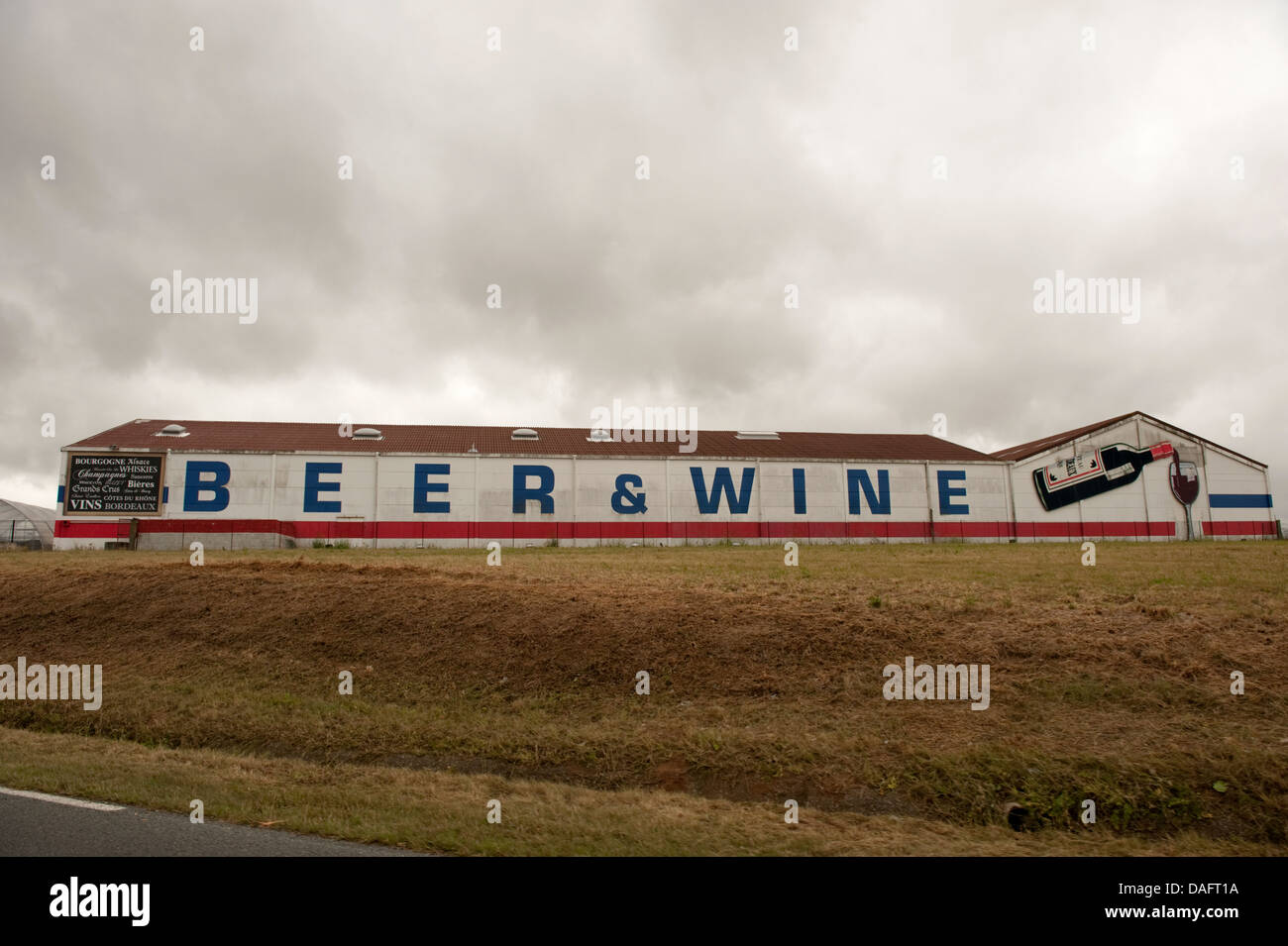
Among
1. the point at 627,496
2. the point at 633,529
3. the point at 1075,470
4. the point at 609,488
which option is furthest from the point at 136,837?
the point at 1075,470

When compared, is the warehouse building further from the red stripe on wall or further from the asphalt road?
the asphalt road

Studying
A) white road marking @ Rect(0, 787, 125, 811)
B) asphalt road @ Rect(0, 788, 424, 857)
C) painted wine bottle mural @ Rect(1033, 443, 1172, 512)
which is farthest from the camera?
painted wine bottle mural @ Rect(1033, 443, 1172, 512)

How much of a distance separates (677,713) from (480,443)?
1587 inches

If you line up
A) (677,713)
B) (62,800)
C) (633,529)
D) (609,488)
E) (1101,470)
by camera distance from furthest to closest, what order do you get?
1. (1101,470)
2. (609,488)
3. (633,529)
4. (677,713)
5. (62,800)

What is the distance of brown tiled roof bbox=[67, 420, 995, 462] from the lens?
44.9 metres

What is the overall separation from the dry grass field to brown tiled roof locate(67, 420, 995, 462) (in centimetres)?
2748

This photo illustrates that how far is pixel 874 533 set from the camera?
151ft

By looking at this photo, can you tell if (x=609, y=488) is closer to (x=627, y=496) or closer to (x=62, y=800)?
(x=627, y=496)

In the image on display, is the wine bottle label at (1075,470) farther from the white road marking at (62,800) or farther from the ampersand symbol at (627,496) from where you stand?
the white road marking at (62,800)

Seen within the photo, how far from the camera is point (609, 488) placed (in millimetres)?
44375

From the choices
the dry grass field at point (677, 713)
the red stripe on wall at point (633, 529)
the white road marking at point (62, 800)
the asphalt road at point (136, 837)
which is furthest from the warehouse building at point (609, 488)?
the asphalt road at point (136, 837)

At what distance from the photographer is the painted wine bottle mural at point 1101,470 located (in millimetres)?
48000

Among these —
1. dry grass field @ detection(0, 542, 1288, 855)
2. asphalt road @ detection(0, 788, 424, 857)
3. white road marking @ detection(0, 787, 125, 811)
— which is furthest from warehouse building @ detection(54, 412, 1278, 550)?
asphalt road @ detection(0, 788, 424, 857)
